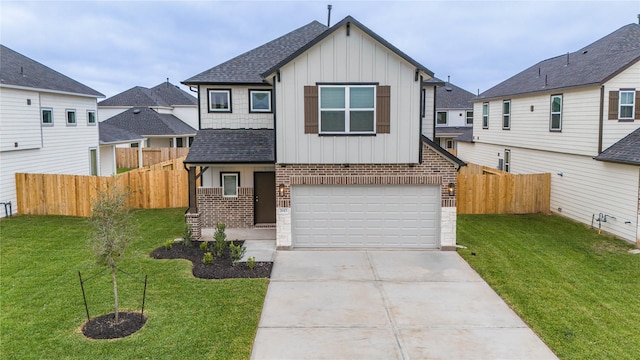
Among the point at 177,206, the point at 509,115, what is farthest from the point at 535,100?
the point at 177,206

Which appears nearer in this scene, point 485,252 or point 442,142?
point 485,252

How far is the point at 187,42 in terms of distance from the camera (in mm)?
31688

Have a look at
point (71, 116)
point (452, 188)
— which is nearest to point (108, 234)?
point (452, 188)

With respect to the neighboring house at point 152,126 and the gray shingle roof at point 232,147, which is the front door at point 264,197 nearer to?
the gray shingle roof at point 232,147

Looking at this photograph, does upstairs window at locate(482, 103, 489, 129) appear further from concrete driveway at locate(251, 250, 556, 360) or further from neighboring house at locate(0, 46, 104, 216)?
neighboring house at locate(0, 46, 104, 216)

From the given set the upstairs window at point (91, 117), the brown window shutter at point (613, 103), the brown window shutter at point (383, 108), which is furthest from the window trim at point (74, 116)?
the brown window shutter at point (613, 103)

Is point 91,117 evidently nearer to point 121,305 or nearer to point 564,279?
point 121,305

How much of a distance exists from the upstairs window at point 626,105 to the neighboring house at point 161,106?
108 feet

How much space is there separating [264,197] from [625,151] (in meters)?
12.2

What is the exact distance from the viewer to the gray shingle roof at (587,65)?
648 inches

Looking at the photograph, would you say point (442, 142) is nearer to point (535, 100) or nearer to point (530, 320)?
point (535, 100)

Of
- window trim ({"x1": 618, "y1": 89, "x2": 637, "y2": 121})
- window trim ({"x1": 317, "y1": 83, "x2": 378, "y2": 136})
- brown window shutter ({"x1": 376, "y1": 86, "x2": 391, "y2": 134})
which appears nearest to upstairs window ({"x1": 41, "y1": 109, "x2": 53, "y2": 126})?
window trim ({"x1": 317, "y1": 83, "x2": 378, "y2": 136})

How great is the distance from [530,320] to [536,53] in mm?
26203

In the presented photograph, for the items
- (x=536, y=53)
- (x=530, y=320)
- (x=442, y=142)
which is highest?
(x=536, y=53)
